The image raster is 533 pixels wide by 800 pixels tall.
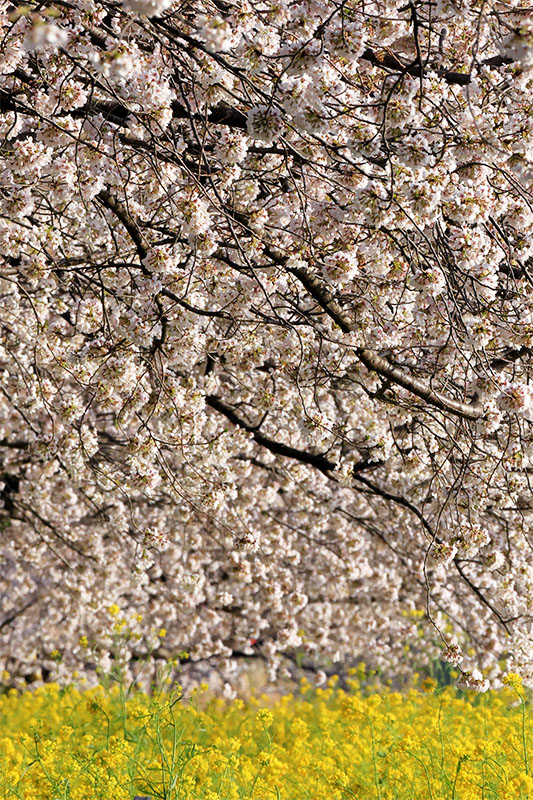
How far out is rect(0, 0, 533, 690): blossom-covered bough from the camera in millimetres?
3395

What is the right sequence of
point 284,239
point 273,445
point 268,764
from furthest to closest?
point 273,445 → point 284,239 → point 268,764

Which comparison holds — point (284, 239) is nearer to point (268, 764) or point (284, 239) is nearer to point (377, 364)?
point (377, 364)

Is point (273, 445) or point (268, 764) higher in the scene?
point (273, 445)

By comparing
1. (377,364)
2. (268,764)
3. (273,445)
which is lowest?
(268,764)

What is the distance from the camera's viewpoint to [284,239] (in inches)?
192

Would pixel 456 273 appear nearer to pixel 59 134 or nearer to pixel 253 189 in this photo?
pixel 253 189

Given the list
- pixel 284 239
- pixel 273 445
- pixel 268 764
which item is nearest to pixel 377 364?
pixel 284 239

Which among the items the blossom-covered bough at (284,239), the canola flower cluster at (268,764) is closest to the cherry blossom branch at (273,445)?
the blossom-covered bough at (284,239)

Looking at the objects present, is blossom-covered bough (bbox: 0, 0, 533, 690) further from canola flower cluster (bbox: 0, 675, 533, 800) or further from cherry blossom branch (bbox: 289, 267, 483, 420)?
canola flower cluster (bbox: 0, 675, 533, 800)

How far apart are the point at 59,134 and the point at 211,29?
1413 mm

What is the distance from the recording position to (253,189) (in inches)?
181

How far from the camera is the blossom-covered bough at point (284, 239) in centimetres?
339

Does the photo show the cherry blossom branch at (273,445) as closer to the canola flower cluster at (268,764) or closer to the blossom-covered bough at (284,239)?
the blossom-covered bough at (284,239)

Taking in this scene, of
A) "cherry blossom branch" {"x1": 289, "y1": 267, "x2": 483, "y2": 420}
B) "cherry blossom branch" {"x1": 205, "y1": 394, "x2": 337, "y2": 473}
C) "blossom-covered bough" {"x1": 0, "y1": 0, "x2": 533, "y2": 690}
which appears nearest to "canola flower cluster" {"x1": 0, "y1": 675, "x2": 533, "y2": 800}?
"blossom-covered bough" {"x1": 0, "y1": 0, "x2": 533, "y2": 690}
